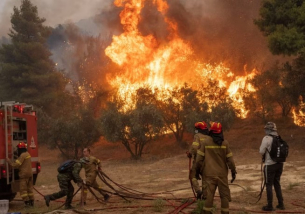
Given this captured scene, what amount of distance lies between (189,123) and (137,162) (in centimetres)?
600

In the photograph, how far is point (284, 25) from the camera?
2539 cm

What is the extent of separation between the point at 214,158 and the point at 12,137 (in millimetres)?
5899

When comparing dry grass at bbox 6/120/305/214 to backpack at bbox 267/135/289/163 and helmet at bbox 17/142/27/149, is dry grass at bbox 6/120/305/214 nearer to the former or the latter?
backpack at bbox 267/135/289/163

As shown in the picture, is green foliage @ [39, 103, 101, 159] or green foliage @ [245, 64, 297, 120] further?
green foliage @ [245, 64, 297, 120]

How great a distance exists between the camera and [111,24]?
51625mm

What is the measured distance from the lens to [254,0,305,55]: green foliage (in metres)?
23.3

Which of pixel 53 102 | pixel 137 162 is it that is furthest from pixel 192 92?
pixel 53 102

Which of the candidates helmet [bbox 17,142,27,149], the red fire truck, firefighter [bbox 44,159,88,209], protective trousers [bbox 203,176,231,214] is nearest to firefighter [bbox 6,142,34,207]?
helmet [bbox 17,142,27,149]

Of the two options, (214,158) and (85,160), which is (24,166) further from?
(214,158)

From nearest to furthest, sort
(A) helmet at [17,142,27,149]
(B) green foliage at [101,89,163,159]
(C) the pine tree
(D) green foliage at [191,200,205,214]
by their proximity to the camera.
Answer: (D) green foliage at [191,200,205,214] < (A) helmet at [17,142,27,149] < (B) green foliage at [101,89,163,159] < (C) the pine tree

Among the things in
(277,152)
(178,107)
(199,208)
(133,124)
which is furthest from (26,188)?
(178,107)

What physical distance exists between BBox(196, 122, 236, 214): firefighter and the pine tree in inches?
1437

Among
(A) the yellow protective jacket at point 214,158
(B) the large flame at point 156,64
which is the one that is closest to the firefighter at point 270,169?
(A) the yellow protective jacket at point 214,158

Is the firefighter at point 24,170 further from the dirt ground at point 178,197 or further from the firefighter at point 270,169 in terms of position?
the firefighter at point 270,169
